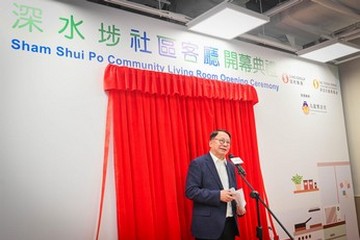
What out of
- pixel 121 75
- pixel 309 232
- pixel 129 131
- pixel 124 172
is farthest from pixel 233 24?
pixel 309 232

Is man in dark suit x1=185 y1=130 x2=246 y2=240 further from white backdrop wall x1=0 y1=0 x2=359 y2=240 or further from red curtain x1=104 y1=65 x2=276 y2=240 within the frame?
white backdrop wall x1=0 y1=0 x2=359 y2=240

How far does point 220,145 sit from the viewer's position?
312 centimetres

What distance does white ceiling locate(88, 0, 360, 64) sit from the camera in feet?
11.8

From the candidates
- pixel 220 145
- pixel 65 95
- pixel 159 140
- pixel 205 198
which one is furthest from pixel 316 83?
pixel 65 95

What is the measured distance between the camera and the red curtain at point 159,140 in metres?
2.89

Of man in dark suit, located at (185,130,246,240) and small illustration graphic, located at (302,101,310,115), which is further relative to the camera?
small illustration graphic, located at (302,101,310,115)

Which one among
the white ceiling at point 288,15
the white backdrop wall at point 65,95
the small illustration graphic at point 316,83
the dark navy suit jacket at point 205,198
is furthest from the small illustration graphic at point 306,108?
the dark navy suit jacket at point 205,198

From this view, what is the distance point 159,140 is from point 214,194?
2.36ft

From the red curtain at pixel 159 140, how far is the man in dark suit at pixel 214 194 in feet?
0.76

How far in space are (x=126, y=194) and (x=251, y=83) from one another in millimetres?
2126

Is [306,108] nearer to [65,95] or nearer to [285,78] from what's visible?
[285,78]

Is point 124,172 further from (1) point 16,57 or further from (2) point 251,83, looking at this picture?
(2) point 251,83

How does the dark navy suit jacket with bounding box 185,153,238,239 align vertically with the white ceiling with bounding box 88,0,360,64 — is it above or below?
below

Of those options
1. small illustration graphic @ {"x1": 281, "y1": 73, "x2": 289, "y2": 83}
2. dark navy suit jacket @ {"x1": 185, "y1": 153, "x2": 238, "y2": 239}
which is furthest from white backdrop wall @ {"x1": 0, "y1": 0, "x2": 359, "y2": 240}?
small illustration graphic @ {"x1": 281, "y1": 73, "x2": 289, "y2": 83}
